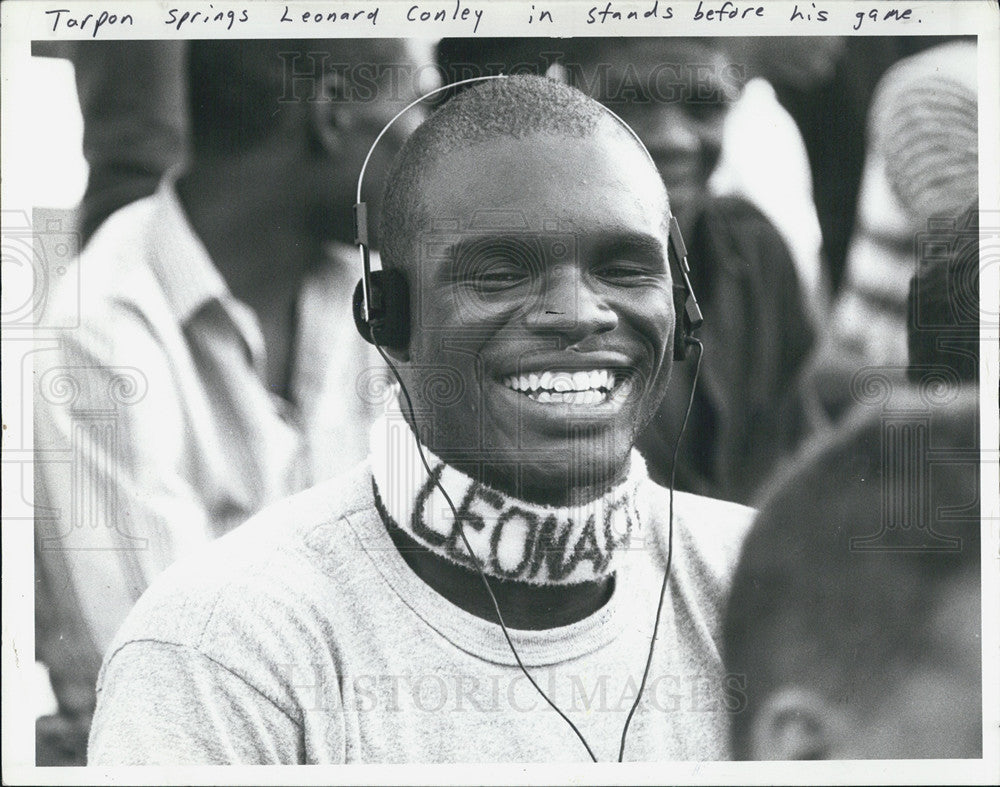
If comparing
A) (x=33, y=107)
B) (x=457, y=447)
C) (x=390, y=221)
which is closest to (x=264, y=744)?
(x=457, y=447)

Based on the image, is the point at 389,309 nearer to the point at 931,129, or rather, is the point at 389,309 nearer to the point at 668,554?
the point at 668,554

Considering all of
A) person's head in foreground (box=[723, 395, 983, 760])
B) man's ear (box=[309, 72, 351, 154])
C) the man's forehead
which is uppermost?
man's ear (box=[309, 72, 351, 154])

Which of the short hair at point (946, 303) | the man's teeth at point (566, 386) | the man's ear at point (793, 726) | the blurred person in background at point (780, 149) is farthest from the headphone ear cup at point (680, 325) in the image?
the man's ear at point (793, 726)

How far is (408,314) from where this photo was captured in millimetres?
3057

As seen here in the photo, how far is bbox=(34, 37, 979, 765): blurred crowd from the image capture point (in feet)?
10.2

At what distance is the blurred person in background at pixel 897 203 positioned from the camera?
316 centimetres

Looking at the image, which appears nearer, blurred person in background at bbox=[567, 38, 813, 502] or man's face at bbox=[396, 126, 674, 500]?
man's face at bbox=[396, 126, 674, 500]

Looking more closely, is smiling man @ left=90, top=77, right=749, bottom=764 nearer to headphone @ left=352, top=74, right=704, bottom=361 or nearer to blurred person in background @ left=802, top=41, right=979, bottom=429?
headphone @ left=352, top=74, right=704, bottom=361

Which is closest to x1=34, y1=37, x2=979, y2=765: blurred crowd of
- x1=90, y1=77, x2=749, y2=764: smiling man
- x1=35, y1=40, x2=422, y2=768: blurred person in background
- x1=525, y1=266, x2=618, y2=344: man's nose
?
x1=35, y1=40, x2=422, y2=768: blurred person in background

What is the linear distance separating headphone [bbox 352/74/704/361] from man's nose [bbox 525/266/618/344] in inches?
9.4

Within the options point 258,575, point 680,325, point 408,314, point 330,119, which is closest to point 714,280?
point 680,325

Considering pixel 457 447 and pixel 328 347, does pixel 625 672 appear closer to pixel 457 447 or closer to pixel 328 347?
pixel 457 447

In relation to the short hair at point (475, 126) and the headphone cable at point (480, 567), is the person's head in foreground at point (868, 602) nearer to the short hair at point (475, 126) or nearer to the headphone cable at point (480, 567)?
the headphone cable at point (480, 567)

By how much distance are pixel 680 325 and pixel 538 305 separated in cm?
43
